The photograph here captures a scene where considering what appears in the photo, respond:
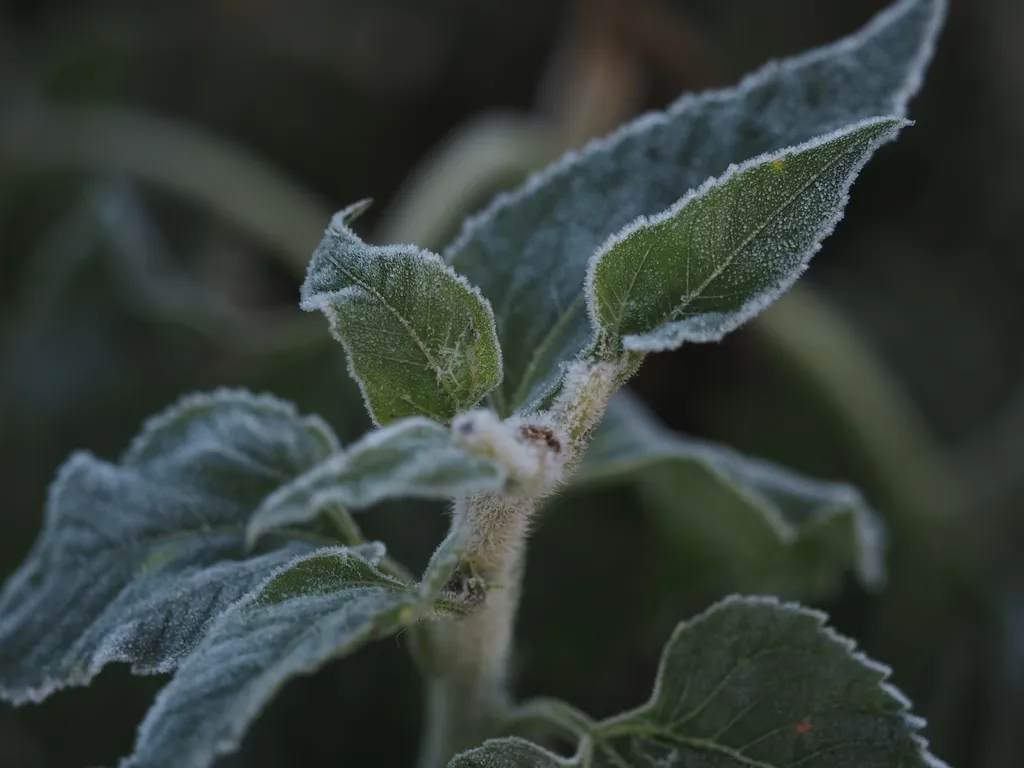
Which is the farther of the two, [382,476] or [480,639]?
[480,639]

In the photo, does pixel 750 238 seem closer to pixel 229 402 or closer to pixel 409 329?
pixel 409 329

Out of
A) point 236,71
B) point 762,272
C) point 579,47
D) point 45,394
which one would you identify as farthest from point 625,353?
point 236,71

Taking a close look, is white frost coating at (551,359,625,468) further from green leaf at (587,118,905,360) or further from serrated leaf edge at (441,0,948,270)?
serrated leaf edge at (441,0,948,270)

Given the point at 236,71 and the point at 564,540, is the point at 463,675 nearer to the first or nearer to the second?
the point at 564,540

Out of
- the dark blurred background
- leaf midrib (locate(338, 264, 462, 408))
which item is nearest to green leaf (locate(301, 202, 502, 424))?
leaf midrib (locate(338, 264, 462, 408))

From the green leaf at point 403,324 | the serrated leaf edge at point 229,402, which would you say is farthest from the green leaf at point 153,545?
the green leaf at point 403,324

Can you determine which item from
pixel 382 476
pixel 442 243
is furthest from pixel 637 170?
pixel 442 243
